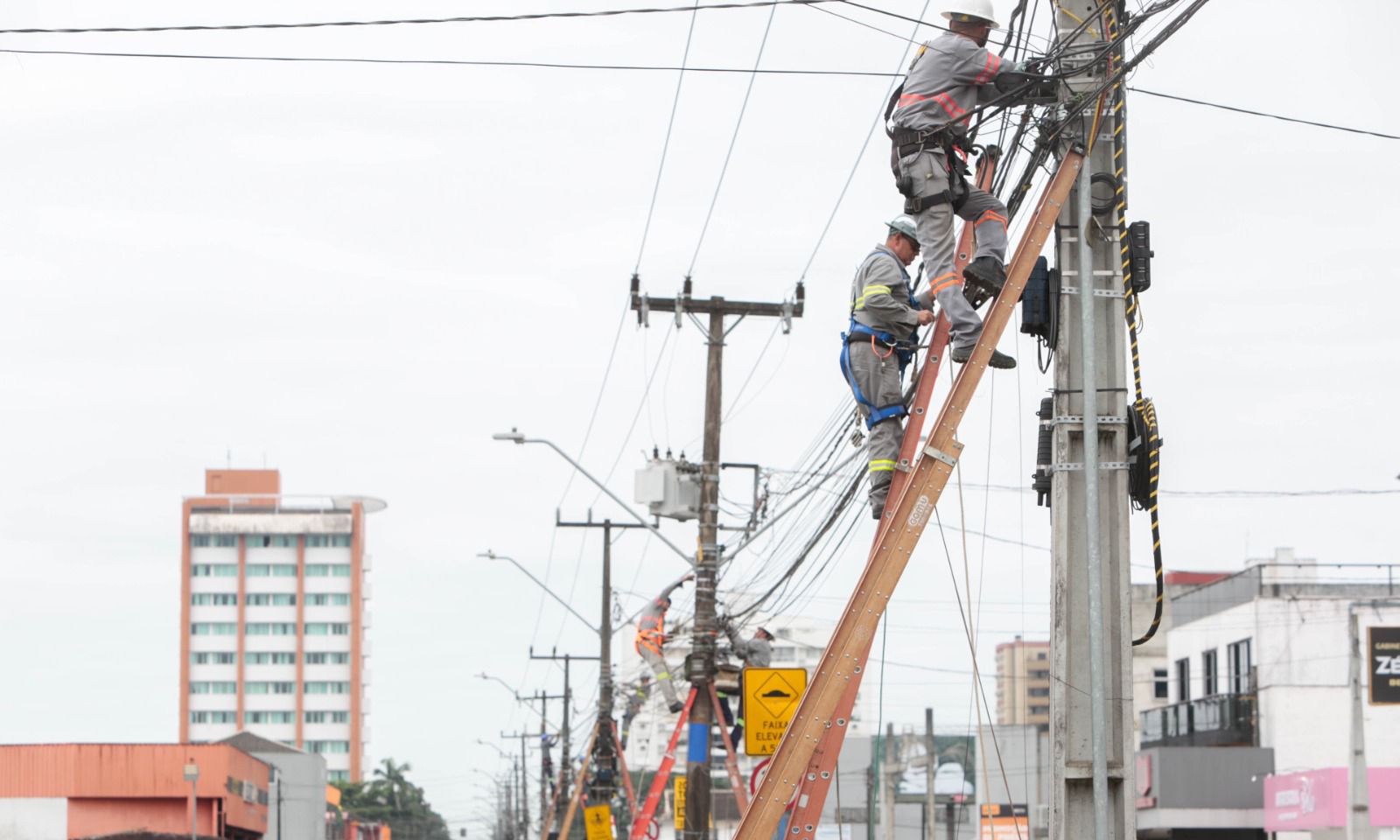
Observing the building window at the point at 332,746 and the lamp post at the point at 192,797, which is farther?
the building window at the point at 332,746

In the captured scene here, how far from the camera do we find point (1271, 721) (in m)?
48.7

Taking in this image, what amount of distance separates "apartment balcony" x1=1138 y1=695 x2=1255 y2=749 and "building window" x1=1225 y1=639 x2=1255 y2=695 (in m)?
0.50

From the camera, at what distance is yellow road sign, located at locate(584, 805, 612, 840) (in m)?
44.7

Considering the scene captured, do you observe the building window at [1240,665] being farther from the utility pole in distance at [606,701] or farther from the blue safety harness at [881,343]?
the blue safety harness at [881,343]

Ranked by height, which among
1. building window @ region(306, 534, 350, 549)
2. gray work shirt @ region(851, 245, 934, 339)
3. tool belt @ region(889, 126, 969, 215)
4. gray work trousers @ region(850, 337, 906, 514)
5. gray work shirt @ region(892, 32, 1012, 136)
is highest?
building window @ region(306, 534, 350, 549)

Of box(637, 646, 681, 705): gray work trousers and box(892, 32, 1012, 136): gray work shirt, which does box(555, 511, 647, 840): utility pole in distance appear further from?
box(892, 32, 1012, 136): gray work shirt

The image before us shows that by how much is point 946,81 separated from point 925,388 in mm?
1728

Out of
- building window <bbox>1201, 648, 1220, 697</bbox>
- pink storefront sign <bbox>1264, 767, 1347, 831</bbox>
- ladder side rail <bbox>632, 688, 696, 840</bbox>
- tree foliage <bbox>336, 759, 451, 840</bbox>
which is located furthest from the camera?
tree foliage <bbox>336, 759, 451, 840</bbox>

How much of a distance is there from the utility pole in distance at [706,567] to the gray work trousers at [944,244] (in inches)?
683

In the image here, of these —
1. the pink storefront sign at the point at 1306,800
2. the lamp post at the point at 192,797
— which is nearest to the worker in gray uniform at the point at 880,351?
the pink storefront sign at the point at 1306,800

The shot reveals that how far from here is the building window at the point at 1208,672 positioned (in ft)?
176

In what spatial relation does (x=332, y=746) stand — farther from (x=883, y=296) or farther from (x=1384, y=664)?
(x=883, y=296)

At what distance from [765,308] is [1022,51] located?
19.7 metres

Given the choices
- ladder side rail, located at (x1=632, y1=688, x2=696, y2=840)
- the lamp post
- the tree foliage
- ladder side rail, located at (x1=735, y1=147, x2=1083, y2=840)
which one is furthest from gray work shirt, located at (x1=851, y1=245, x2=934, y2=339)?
the tree foliage
